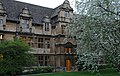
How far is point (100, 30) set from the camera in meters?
13.5

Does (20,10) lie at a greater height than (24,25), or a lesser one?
greater

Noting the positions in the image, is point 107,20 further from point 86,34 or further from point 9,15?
point 9,15

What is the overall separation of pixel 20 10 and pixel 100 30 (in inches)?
845

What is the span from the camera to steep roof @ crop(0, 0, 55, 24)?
1226 inches

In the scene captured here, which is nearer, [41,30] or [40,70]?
[40,70]

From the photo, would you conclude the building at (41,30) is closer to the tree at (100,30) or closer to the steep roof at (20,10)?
the steep roof at (20,10)

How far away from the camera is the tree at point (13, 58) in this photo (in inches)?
877

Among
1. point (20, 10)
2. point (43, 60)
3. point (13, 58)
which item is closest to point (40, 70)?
point (43, 60)

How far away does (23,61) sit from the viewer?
22.9m

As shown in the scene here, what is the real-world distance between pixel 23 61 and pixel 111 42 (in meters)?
12.6

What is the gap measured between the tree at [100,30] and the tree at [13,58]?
378 inches

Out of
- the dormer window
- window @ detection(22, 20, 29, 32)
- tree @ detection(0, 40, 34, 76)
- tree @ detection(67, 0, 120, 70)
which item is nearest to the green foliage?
tree @ detection(0, 40, 34, 76)

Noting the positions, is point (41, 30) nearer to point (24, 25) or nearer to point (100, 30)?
point (24, 25)

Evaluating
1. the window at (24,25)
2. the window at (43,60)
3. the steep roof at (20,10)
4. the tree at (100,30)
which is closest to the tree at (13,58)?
the window at (24,25)
